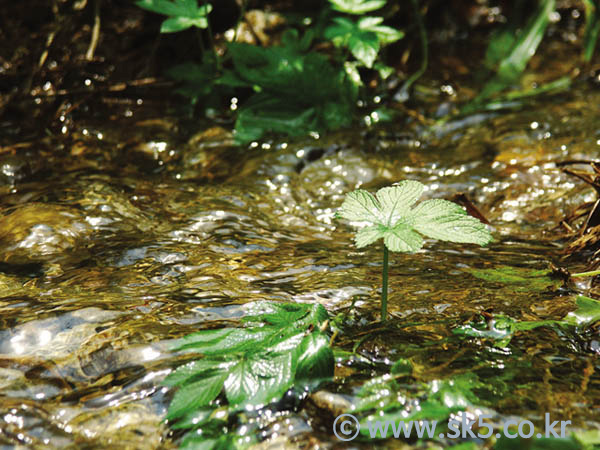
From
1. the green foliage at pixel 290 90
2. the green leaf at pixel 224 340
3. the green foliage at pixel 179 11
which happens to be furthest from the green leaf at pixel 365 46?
the green leaf at pixel 224 340

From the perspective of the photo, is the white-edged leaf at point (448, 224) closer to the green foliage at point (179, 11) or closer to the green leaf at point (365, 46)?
the green leaf at point (365, 46)

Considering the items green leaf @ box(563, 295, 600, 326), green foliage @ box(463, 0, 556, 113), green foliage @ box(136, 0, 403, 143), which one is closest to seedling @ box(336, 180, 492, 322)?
green leaf @ box(563, 295, 600, 326)

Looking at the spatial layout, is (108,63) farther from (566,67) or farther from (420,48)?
(566,67)

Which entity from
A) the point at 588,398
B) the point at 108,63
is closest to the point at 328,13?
the point at 108,63

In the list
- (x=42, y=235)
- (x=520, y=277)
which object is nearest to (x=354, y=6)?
(x=520, y=277)

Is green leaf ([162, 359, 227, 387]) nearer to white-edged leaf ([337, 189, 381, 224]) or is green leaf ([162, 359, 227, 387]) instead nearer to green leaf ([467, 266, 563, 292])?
white-edged leaf ([337, 189, 381, 224])
